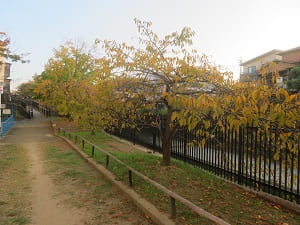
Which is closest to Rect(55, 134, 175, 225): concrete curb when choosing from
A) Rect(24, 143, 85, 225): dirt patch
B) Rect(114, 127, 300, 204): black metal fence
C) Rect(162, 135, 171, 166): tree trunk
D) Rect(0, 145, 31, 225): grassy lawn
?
Rect(24, 143, 85, 225): dirt patch

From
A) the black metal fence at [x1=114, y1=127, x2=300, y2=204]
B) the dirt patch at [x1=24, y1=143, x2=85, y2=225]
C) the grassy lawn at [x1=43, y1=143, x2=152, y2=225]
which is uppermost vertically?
the black metal fence at [x1=114, y1=127, x2=300, y2=204]

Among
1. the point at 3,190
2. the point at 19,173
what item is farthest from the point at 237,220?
the point at 19,173

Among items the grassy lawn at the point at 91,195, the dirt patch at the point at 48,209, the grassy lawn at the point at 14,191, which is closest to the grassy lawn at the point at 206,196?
the grassy lawn at the point at 91,195

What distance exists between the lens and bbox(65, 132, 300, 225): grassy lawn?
4117mm

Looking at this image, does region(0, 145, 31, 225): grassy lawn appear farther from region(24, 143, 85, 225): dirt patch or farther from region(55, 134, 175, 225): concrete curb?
region(55, 134, 175, 225): concrete curb

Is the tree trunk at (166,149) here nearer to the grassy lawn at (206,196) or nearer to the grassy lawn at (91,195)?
the grassy lawn at (206,196)

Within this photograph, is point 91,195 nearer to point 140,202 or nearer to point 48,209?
point 48,209

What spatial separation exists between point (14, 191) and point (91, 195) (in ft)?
5.93

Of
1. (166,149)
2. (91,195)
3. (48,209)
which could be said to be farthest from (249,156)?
(48,209)

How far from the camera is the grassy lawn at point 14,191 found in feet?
14.0

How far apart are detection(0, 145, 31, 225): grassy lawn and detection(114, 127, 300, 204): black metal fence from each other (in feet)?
10.6

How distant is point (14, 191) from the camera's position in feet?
18.4

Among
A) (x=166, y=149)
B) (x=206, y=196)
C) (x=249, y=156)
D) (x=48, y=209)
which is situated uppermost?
(x=166, y=149)

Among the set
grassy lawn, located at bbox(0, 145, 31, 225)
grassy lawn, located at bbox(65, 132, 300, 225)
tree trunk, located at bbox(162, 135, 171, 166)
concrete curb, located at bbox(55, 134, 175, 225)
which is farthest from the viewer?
tree trunk, located at bbox(162, 135, 171, 166)
